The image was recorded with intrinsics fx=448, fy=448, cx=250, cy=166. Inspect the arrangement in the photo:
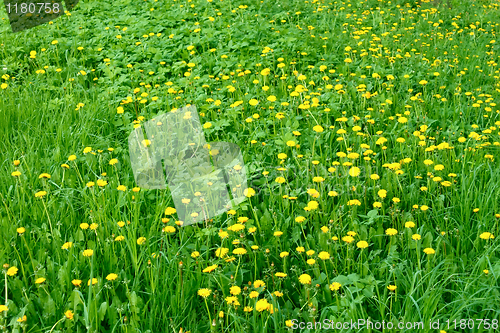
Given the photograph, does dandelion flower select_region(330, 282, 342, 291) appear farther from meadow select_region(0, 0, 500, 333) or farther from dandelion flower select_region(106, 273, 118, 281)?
dandelion flower select_region(106, 273, 118, 281)

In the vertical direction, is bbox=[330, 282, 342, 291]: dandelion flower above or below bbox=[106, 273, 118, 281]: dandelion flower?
below

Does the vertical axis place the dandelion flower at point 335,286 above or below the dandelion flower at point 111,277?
below

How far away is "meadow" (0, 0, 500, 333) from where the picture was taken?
1.97m

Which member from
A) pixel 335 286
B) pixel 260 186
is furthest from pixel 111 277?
pixel 260 186

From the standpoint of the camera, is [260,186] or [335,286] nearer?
[335,286]

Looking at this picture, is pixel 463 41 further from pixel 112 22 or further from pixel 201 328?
pixel 201 328

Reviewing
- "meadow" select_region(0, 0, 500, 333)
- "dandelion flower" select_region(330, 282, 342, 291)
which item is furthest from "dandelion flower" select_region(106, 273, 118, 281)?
"dandelion flower" select_region(330, 282, 342, 291)

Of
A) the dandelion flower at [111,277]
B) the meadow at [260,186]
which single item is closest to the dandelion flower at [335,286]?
the meadow at [260,186]

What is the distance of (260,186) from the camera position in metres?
2.88

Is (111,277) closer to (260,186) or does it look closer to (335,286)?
(335,286)

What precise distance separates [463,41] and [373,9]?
6.80ft

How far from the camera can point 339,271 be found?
7.24 ft

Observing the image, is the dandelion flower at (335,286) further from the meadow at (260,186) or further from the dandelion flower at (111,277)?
the dandelion flower at (111,277)

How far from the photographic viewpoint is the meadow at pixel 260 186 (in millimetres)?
1966
